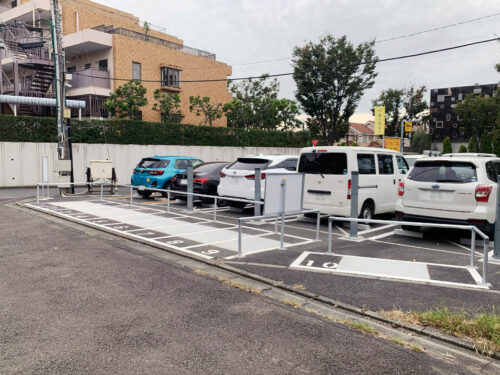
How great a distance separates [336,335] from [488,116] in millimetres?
55700

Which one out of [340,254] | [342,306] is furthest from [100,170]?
[342,306]

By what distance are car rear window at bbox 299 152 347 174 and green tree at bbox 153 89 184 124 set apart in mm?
21906

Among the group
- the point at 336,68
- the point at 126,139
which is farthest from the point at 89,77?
the point at 336,68

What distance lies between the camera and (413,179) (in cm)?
848

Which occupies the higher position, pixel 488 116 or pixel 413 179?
pixel 488 116

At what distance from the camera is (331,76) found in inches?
1266

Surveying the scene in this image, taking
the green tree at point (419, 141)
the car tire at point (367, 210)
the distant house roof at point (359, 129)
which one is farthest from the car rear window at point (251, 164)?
the distant house roof at point (359, 129)

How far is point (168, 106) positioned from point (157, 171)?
55.6ft

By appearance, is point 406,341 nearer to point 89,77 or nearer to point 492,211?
point 492,211

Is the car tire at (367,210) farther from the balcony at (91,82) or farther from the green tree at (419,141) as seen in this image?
the green tree at (419,141)

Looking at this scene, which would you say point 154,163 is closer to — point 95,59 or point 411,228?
point 411,228

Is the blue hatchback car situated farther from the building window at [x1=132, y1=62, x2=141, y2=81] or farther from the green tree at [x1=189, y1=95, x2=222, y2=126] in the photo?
the green tree at [x1=189, y1=95, x2=222, y2=126]

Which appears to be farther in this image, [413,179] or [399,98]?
[399,98]

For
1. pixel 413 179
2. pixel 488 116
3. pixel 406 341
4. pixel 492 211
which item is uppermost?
pixel 488 116
